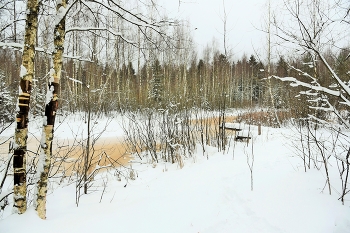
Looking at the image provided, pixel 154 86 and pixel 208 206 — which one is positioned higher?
pixel 154 86

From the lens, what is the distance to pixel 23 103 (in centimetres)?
215

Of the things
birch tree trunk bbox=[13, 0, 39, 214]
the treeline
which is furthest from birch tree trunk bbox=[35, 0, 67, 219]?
the treeline

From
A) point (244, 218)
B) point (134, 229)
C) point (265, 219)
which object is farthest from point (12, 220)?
point (265, 219)

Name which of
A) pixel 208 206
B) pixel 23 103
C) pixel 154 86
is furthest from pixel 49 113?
pixel 154 86

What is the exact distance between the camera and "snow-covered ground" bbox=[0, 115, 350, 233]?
229 cm

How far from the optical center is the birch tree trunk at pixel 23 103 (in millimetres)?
2141

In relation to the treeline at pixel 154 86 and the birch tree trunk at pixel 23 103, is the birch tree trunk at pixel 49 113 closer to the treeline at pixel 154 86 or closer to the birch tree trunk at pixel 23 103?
the birch tree trunk at pixel 23 103

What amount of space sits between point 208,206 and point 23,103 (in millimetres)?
2527

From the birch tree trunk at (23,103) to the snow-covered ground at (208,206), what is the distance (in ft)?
0.75

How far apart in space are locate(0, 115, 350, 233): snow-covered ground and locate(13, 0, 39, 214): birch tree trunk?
0.23m

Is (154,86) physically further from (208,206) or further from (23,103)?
(23,103)

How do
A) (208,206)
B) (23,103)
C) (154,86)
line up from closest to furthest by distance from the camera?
(23,103) < (208,206) < (154,86)

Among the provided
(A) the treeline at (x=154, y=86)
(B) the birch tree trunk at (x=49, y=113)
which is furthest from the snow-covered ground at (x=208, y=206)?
(A) the treeline at (x=154, y=86)

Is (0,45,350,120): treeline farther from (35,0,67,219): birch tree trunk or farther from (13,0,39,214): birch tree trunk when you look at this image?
(13,0,39,214): birch tree trunk
